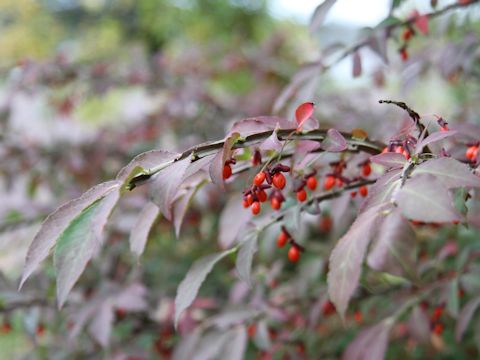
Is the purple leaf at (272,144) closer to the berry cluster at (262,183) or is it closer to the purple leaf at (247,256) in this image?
the berry cluster at (262,183)

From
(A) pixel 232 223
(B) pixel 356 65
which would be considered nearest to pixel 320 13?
(B) pixel 356 65

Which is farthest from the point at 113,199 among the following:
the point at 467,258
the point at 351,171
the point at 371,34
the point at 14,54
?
the point at 14,54

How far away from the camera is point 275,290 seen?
1.68m

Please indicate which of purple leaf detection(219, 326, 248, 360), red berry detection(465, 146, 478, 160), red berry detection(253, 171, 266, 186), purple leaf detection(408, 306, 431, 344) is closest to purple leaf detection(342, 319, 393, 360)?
purple leaf detection(408, 306, 431, 344)

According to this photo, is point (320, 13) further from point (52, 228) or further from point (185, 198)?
point (52, 228)

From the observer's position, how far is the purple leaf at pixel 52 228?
711 millimetres

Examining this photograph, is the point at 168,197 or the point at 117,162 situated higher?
the point at 168,197

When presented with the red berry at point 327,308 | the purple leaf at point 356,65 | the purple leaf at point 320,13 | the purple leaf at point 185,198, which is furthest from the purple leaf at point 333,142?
the red berry at point 327,308

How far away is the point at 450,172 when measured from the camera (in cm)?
62

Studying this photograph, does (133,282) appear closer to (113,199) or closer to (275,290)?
(275,290)

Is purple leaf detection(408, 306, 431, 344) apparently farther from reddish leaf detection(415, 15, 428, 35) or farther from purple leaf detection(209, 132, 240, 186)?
purple leaf detection(209, 132, 240, 186)

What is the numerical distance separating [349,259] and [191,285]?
1.39 feet

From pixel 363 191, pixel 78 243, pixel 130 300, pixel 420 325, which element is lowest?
pixel 420 325

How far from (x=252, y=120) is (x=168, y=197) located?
0.17 metres
